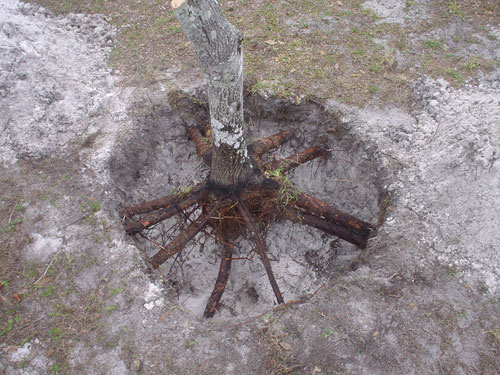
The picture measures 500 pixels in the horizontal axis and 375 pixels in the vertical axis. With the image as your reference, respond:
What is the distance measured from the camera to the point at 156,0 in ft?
15.1

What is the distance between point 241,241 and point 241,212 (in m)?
0.88

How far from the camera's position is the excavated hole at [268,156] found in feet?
11.2

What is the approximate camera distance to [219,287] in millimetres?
3072

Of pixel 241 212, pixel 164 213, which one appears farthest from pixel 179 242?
pixel 241 212

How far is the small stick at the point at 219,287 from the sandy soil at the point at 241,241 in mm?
288

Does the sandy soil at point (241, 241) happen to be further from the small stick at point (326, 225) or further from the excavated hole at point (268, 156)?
the small stick at point (326, 225)

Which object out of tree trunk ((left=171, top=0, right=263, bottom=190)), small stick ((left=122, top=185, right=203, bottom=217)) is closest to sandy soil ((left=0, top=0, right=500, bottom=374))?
small stick ((left=122, top=185, right=203, bottom=217))

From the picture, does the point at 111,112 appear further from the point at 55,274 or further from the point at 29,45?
the point at 55,274

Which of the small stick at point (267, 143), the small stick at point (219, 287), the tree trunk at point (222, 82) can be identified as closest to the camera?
the tree trunk at point (222, 82)

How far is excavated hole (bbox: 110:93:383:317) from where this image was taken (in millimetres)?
3408

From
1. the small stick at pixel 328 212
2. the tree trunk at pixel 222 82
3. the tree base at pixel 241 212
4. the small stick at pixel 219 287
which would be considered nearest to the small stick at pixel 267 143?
the tree base at pixel 241 212

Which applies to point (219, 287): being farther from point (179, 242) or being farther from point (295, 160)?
point (295, 160)

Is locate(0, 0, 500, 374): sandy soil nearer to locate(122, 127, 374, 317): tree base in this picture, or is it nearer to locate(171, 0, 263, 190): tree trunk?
locate(122, 127, 374, 317): tree base

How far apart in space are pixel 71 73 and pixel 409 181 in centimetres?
369
